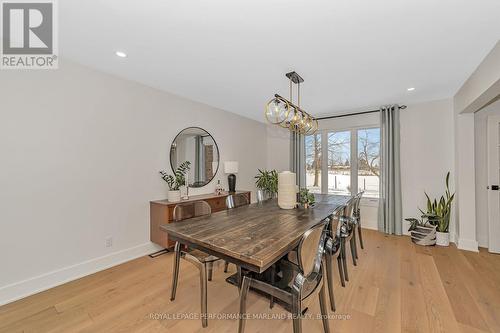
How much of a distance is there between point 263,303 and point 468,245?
343cm

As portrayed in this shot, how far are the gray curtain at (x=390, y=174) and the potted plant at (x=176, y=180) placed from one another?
3.74 meters

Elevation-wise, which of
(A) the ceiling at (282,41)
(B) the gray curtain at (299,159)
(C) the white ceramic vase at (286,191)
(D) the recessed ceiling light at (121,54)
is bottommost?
(C) the white ceramic vase at (286,191)

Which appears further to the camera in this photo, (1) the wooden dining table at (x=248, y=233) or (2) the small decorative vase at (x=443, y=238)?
(2) the small decorative vase at (x=443, y=238)

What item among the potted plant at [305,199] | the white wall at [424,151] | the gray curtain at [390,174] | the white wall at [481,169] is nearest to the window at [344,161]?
the gray curtain at [390,174]

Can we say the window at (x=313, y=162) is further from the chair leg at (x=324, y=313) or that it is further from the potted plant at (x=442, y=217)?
the chair leg at (x=324, y=313)

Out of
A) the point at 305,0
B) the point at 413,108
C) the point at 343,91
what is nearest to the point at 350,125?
the point at 413,108

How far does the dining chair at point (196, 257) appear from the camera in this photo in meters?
1.72

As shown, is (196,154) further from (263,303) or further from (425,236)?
(425,236)

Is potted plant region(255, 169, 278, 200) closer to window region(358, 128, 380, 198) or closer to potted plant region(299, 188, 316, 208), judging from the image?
window region(358, 128, 380, 198)

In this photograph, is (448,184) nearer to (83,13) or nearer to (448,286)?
(448,286)

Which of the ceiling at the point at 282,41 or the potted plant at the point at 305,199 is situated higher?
the ceiling at the point at 282,41

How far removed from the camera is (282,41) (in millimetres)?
2023

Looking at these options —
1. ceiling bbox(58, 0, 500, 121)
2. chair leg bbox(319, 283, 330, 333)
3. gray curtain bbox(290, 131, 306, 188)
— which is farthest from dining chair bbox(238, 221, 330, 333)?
gray curtain bbox(290, 131, 306, 188)

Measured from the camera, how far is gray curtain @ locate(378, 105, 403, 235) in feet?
13.0
